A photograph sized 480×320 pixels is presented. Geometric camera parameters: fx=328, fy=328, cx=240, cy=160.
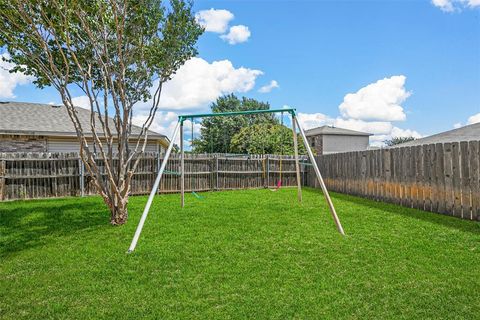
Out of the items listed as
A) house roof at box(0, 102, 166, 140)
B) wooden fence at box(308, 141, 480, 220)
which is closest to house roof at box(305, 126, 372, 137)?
house roof at box(0, 102, 166, 140)

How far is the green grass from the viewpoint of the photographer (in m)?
2.87

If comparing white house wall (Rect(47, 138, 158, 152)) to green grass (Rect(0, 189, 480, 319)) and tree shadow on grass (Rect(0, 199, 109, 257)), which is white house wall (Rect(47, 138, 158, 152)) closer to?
tree shadow on grass (Rect(0, 199, 109, 257))

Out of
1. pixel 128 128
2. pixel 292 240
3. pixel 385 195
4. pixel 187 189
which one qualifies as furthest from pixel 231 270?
pixel 187 189

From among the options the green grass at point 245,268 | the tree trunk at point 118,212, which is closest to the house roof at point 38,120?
the green grass at point 245,268

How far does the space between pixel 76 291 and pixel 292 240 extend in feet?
9.72

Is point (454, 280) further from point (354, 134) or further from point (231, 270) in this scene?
point (354, 134)

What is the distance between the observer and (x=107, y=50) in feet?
21.4

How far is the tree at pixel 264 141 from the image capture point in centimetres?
→ 2159

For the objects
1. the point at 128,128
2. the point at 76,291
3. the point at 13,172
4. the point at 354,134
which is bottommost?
the point at 76,291

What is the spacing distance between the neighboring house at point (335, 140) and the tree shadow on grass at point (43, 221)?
27.4 meters

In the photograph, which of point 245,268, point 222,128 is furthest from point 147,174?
point 222,128

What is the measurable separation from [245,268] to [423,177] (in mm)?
5825

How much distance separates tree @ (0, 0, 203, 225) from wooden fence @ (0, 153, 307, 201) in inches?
129

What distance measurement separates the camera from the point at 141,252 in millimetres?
4586
